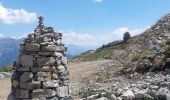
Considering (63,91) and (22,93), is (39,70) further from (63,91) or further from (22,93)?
(63,91)

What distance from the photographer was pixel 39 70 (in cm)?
1286

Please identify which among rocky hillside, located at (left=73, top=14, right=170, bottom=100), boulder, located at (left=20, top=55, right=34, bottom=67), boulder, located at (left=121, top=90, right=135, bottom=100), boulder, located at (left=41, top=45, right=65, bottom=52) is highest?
boulder, located at (left=41, top=45, right=65, bottom=52)

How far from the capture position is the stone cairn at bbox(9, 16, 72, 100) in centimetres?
1283

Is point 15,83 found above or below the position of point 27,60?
below

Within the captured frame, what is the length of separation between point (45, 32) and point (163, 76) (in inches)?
593

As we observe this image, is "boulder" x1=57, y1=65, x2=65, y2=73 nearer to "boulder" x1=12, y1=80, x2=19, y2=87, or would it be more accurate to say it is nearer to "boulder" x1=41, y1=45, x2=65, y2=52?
"boulder" x1=41, y1=45, x2=65, y2=52

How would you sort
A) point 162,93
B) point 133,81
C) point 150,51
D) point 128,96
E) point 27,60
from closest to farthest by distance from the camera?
point 27,60
point 162,93
point 128,96
point 133,81
point 150,51

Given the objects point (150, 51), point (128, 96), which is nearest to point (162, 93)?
point (128, 96)

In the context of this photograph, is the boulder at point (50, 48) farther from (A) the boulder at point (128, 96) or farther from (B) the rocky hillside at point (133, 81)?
(A) the boulder at point (128, 96)

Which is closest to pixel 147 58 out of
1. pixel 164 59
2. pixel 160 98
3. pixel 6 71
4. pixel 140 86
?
pixel 164 59

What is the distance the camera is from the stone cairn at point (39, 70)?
12.8m

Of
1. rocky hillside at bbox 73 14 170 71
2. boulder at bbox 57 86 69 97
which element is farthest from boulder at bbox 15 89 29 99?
rocky hillside at bbox 73 14 170 71

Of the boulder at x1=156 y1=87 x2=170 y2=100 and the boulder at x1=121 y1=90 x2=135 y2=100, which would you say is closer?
the boulder at x1=156 y1=87 x2=170 y2=100

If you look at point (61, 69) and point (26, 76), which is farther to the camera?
point (61, 69)
